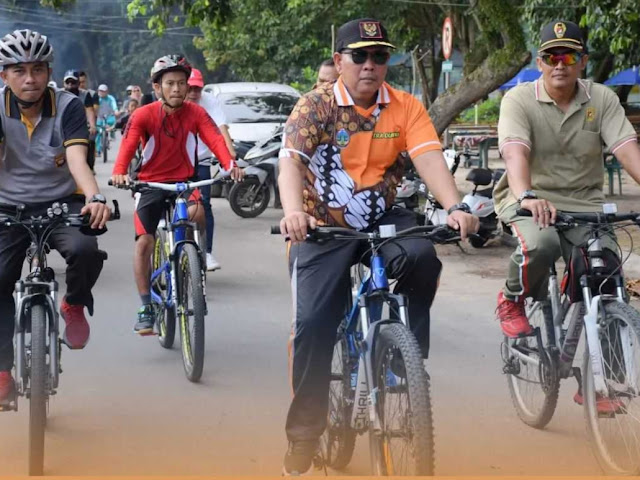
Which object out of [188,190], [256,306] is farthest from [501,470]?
[256,306]

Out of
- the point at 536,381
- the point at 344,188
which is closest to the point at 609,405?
the point at 536,381

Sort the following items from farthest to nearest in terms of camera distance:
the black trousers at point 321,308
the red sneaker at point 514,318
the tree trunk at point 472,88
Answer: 1. the tree trunk at point 472,88
2. the red sneaker at point 514,318
3. the black trousers at point 321,308

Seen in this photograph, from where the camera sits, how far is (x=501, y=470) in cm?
516

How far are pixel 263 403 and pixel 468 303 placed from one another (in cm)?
357

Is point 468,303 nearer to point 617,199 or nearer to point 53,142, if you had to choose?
point 53,142

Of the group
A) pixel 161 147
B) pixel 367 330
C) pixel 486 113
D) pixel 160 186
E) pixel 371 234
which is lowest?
pixel 367 330

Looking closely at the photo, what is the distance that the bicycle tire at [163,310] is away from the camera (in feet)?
24.9

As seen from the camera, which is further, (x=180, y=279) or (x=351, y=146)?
(x=180, y=279)

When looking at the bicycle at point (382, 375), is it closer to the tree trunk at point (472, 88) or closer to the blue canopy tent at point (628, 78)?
the tree trunk at point (472, 88)

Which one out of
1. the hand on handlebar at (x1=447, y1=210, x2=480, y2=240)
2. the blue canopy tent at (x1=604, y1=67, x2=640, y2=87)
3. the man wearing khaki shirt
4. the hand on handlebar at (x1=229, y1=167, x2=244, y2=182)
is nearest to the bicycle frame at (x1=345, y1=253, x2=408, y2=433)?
the hand on handlebar at (x1=447, y1=210, x2=480, y2=240)

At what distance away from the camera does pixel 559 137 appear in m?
5.61

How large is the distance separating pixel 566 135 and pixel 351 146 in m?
1.34

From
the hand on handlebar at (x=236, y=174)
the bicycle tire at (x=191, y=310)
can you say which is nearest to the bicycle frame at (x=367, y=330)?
Answer: the bicycle tire at (x=191, y=310)

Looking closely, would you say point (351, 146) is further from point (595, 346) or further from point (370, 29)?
point (595, 346)
